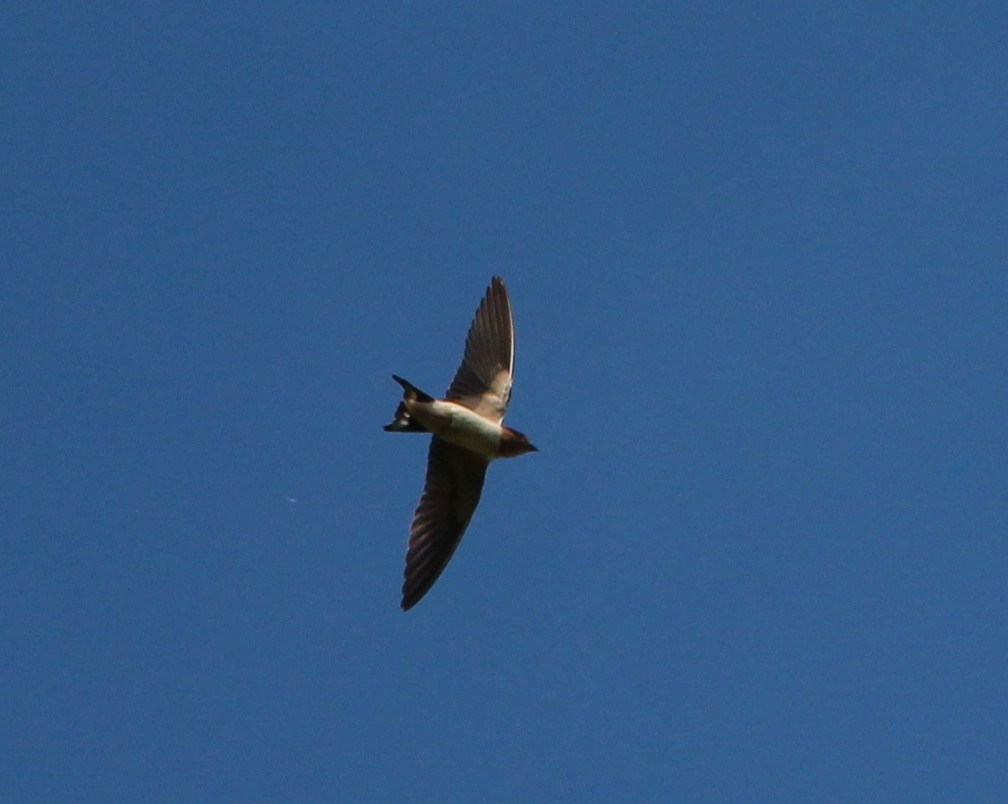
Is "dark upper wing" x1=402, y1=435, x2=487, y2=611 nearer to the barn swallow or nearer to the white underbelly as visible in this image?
the barn swallow

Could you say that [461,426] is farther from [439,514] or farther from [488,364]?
[439,514]

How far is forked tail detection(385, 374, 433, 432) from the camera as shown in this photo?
8594 millimetres

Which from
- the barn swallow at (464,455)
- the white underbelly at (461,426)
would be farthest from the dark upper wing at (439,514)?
the white underbelly at (461,426)

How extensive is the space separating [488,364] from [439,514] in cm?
94

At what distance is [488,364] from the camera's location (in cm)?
916

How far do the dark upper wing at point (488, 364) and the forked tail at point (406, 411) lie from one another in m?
0.34

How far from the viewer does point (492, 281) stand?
31.1 feet

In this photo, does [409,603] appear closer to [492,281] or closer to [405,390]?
[405,390]

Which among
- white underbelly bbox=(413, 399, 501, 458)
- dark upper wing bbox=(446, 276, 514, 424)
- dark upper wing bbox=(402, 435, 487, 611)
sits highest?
dark upper wing bbox=(446, 276, 514, 424)

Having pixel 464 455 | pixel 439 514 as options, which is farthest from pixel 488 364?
pixel 439 514

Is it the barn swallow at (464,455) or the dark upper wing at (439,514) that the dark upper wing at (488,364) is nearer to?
the barn swallow at (464,455)

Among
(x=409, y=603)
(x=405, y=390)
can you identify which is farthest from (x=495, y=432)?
(x=409, y=603)

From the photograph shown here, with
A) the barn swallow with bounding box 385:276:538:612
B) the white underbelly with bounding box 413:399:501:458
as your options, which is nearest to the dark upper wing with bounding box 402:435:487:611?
the barn swallow with bounding box 385:276:538:612

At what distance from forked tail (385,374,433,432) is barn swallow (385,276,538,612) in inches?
6.9
